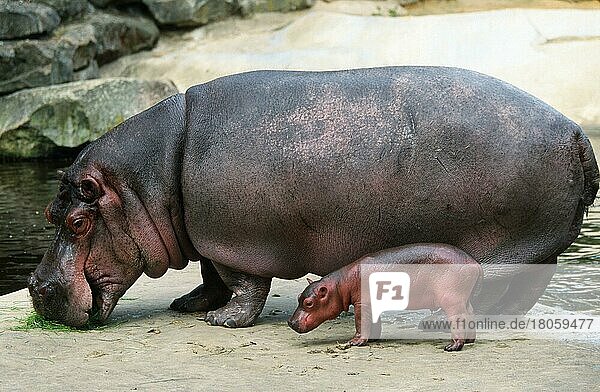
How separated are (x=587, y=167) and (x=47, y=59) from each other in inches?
494

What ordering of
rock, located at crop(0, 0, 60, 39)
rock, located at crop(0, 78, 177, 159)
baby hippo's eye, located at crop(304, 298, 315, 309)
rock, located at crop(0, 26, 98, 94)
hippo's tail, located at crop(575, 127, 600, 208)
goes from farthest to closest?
rock, located at crop(0, 0, 60, 39)
rock, located at crop(0, 26, 98, 94)
rock, located at crop(0, 78, 177, 159)
hippo's tail, located at crop(575, 127, 600, 208)
baby hippo's eye, located at crop(304, 298, 315, 309)

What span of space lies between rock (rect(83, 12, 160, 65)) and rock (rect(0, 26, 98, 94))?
0.37 metres

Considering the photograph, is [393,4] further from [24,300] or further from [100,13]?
[24,300]

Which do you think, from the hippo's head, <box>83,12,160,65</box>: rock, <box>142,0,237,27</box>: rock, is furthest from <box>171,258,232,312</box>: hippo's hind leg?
<box>142,0,237,27</box>: rock

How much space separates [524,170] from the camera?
14.6ft

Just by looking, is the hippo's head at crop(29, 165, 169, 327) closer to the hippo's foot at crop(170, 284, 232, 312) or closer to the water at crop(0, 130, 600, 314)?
the hippo's foot at crop(170, 284, 232, 312)

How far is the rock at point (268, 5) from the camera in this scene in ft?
62.0

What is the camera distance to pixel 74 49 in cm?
1662

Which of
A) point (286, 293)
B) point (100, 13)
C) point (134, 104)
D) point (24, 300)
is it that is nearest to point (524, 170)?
point (286, 293)

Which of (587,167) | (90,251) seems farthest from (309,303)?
(587,167)

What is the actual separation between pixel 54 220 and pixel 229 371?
1479mm

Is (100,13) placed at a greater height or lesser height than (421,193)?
lesser

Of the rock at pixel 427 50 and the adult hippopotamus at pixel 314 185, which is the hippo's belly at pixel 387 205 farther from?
the rock at pixel 427 50

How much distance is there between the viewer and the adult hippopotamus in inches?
178
